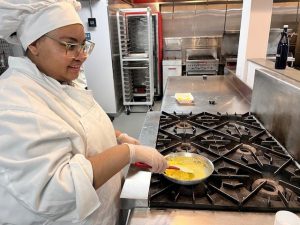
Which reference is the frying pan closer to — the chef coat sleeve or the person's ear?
the chef coat sleeve

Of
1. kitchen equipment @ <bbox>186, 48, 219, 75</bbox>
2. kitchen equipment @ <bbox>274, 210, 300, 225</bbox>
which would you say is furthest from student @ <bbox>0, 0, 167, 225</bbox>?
kitchen equipment @ <bbox>186, 48, 219, 75</bbox>

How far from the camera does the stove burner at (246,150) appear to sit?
1029 mm

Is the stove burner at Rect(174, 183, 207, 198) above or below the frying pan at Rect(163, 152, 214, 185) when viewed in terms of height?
below

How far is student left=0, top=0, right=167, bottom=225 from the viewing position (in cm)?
57

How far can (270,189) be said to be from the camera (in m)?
0.79

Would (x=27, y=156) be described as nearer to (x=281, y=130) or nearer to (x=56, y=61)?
(x=56, y=61)

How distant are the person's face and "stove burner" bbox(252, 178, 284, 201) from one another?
0.76 m

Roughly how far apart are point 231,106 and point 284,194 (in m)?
1.10

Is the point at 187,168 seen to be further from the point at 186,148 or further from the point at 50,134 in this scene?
the point at 50,134

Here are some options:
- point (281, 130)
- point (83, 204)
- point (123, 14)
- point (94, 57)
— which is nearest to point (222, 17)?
point (123, 14)

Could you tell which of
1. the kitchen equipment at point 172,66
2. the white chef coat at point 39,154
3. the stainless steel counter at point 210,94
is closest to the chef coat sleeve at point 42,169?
the white chef coat at point 39,154

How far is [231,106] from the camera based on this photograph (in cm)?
179

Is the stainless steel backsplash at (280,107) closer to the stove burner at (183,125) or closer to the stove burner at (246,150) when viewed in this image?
the stove burner at (246,150)

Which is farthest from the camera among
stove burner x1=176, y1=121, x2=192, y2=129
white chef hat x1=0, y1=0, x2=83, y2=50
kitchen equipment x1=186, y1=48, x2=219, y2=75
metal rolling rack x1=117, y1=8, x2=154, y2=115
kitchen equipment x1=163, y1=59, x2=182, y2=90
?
kitchen equipment x1=163, y1=59, x2=182, y2=90
